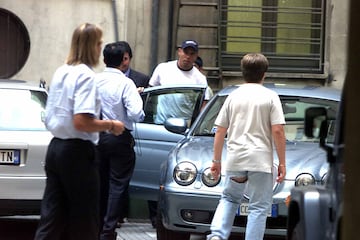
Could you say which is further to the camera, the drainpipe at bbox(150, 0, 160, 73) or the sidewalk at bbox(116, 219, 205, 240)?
the drainpipe at bbox(150, 0, 160, 73)

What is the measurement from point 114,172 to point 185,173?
0.64 m

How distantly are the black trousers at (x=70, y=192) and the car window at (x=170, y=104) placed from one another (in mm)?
3747

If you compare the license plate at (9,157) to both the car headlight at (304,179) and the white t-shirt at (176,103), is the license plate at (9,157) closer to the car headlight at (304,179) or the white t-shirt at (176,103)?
the white t-shirt at (176,103)

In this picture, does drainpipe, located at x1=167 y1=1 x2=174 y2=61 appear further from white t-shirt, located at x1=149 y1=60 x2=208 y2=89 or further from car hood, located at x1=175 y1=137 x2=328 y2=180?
car hood, located at x1=175 y1=137 x2=328 y2=180

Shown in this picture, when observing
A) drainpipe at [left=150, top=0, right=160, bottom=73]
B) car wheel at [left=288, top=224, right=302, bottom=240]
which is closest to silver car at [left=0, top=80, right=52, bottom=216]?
car wheel at [left=288, top=224, right=302, bottom=240]

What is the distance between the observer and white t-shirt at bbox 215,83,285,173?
6.62 m

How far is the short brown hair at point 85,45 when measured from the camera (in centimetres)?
577

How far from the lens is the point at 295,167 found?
7.33 metres

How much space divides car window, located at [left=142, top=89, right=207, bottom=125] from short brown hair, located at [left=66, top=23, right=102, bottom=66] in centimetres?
363

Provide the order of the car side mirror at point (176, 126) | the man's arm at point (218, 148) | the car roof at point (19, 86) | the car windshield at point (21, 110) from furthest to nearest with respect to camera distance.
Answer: the car roof at point (19, 86) < the car side mirror at point (176, 126) < the car windshield at point (21, 110) < the man's arm at point (218, 148)

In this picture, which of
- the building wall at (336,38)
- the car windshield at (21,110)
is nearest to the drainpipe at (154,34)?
the building wall at (336,38)

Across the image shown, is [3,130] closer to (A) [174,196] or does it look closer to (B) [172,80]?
(A) [174,196]

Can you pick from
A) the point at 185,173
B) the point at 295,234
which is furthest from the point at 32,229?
the point at 295,234

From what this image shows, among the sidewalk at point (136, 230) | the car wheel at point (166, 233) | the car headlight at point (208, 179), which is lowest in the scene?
the sidewalk at point (136, 230)
